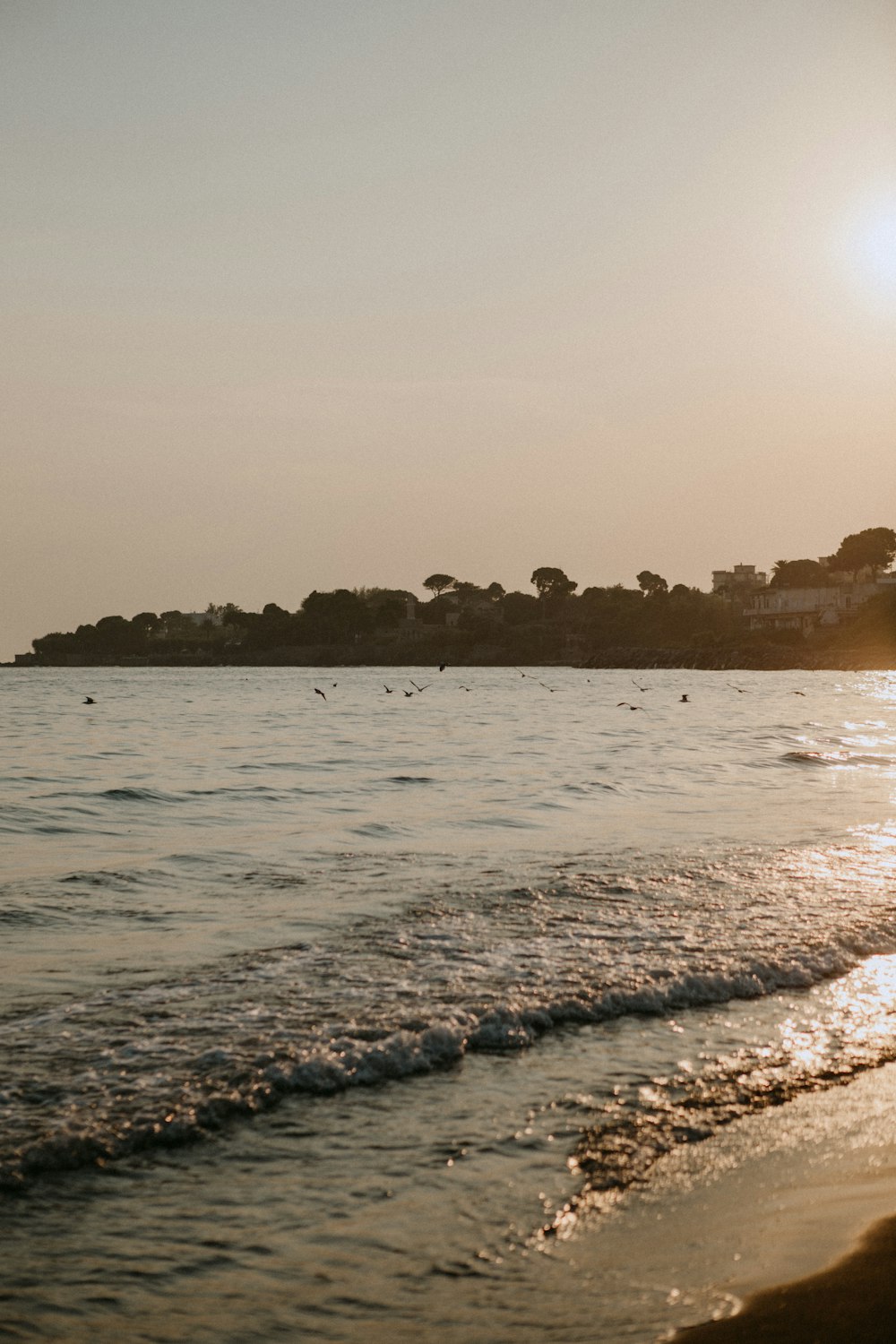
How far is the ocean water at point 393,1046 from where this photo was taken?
413 centimetres

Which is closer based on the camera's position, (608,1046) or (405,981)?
(608,1046)

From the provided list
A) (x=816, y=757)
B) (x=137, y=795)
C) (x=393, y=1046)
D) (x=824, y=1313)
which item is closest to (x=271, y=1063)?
(x=393, y=1046)

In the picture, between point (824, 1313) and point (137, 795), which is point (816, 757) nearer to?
point (137, 795)

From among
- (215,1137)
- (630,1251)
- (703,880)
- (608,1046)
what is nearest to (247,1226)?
(215,1137)

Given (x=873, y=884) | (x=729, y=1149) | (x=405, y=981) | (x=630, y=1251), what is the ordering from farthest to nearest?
(x=873, y=884) < (x=405, y=981) < (x=729, y=1149) < (x=630, y=1251)

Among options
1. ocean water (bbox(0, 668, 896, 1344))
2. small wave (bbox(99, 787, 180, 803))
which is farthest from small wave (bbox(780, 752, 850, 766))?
small wave (bbox(99, 787, 180, 803))

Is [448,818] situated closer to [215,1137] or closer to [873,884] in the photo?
[873,884]

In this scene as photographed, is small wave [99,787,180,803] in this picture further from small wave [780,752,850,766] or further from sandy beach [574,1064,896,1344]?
sandy beach [574,1064,896,1344]

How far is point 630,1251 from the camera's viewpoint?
431 centimetres

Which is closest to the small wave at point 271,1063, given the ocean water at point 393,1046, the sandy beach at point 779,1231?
the ocean water at point 393,1046

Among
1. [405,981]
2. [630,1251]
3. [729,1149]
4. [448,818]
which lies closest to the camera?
[630,1251]

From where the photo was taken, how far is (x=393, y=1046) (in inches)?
256

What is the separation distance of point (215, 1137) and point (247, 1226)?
94 centimetres

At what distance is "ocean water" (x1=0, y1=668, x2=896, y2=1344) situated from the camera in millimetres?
4133
